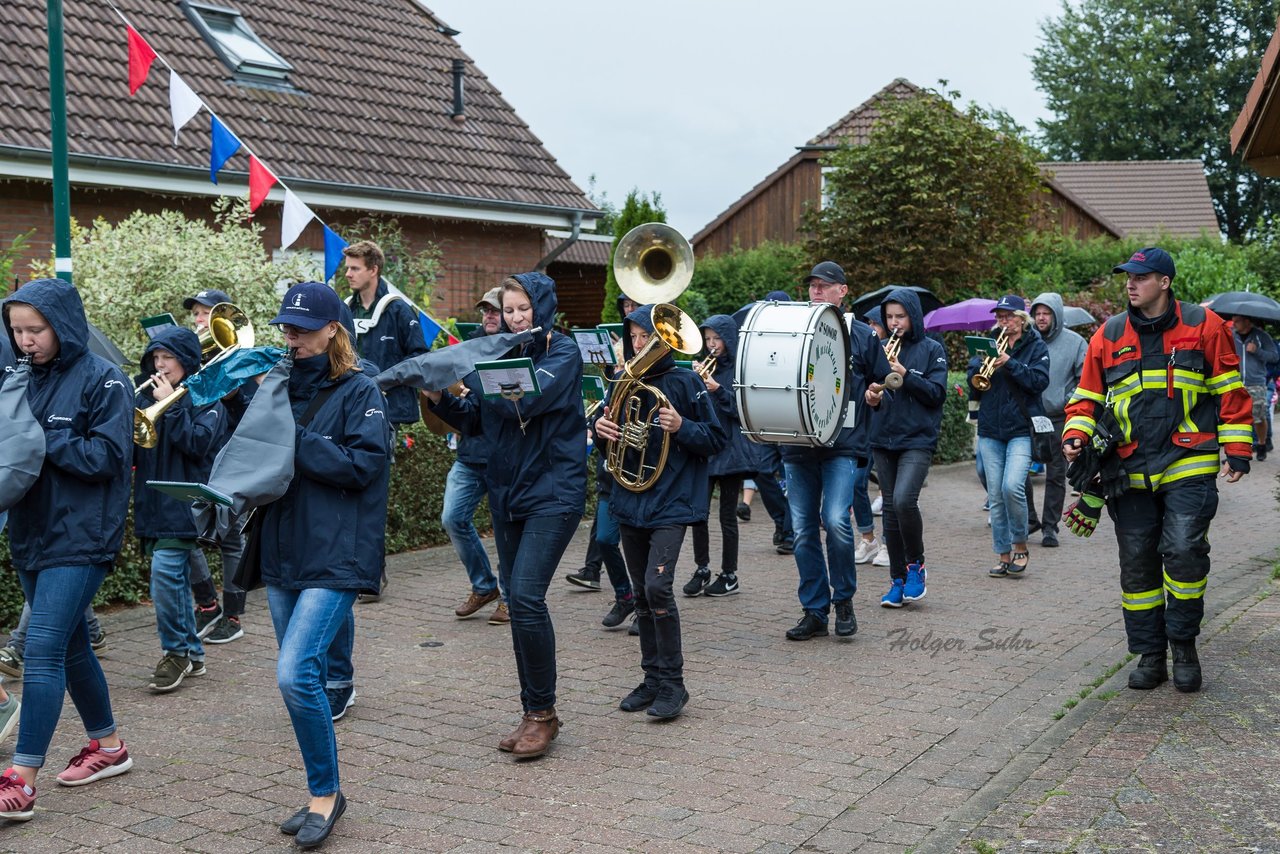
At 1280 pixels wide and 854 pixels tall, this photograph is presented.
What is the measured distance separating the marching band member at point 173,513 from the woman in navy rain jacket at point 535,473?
5.64 feet

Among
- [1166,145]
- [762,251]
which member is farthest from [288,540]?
[1166,145]

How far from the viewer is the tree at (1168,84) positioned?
185ft

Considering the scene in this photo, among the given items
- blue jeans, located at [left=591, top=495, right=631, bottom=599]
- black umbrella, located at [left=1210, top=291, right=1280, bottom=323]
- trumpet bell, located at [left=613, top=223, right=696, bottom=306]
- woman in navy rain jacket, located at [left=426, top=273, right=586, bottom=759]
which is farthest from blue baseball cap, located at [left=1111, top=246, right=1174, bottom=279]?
black umbrella, located at [left=1210, top=291, right=1280, bottom=323]

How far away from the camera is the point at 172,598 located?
282 inches

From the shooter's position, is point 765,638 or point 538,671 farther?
point 765,638

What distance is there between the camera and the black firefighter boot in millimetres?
6840

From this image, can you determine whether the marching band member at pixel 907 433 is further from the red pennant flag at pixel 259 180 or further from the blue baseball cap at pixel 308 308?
the red pennant flag at pixel 259 180

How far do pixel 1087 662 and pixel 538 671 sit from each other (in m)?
3.39

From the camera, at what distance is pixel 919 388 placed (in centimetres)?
920

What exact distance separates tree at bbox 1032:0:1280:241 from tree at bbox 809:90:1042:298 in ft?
120

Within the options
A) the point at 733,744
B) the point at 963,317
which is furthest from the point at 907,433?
the point at 963,317

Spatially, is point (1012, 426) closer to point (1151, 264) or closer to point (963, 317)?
point (1151, 264)

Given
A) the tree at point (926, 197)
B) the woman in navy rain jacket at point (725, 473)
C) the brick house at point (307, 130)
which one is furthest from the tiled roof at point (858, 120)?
→ the woman in navy rain jacket at point (725, 473)

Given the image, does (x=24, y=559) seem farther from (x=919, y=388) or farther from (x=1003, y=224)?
(x=1003, y=224)
